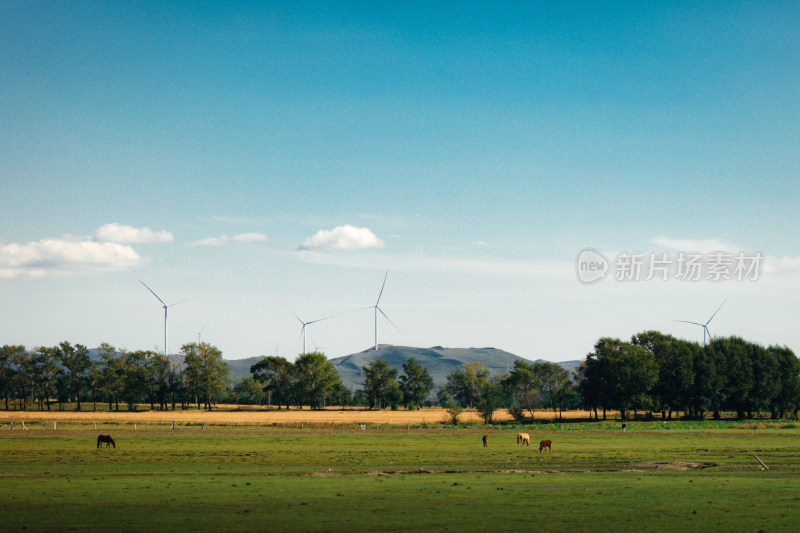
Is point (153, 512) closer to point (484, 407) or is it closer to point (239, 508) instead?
point (239, 508)

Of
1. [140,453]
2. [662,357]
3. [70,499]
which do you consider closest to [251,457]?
[140,453]

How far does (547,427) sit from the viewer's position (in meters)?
128

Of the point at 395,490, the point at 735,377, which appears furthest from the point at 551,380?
the point at 395,490

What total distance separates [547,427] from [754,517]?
102595mm

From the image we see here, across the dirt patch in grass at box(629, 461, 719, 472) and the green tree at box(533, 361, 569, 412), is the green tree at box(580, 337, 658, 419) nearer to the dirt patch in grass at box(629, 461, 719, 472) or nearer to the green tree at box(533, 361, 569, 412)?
the green tree at box(533, 361, 569, 412)

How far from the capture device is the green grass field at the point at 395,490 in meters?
26.8

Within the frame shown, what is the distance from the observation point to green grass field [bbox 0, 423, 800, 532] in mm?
26797

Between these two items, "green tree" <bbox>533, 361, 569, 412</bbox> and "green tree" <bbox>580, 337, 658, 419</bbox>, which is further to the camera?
"green tree" <bbox>533, 361, 569, 412</bbox>

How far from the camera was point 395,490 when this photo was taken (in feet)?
119

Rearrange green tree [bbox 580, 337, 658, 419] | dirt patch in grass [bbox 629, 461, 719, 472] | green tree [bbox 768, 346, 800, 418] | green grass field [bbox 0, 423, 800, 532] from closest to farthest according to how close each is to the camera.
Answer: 1. green grass field [bbox 0, 423, 800, 532]
2. dirt patch in grass [bbox 629, 461, 719, 472]
3. green tree [bbox 580, 337, 658, 419]
4. green tree [bbox 768, 346, 800, 418]

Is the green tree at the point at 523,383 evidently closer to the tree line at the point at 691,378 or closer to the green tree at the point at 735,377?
the tree line at the point at 691,378

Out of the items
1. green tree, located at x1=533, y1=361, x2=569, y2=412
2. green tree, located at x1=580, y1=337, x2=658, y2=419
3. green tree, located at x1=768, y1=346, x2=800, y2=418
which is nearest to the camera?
green tree, located at x1=580, y1=337, x2=658, y2=419

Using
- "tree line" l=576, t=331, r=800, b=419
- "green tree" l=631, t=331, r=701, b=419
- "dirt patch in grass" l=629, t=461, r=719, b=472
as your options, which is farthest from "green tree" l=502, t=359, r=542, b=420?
"dirt patch in grass" l=629, t=461, r=719, b=472

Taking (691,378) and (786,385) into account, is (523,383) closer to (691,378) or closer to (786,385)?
(691,378)
